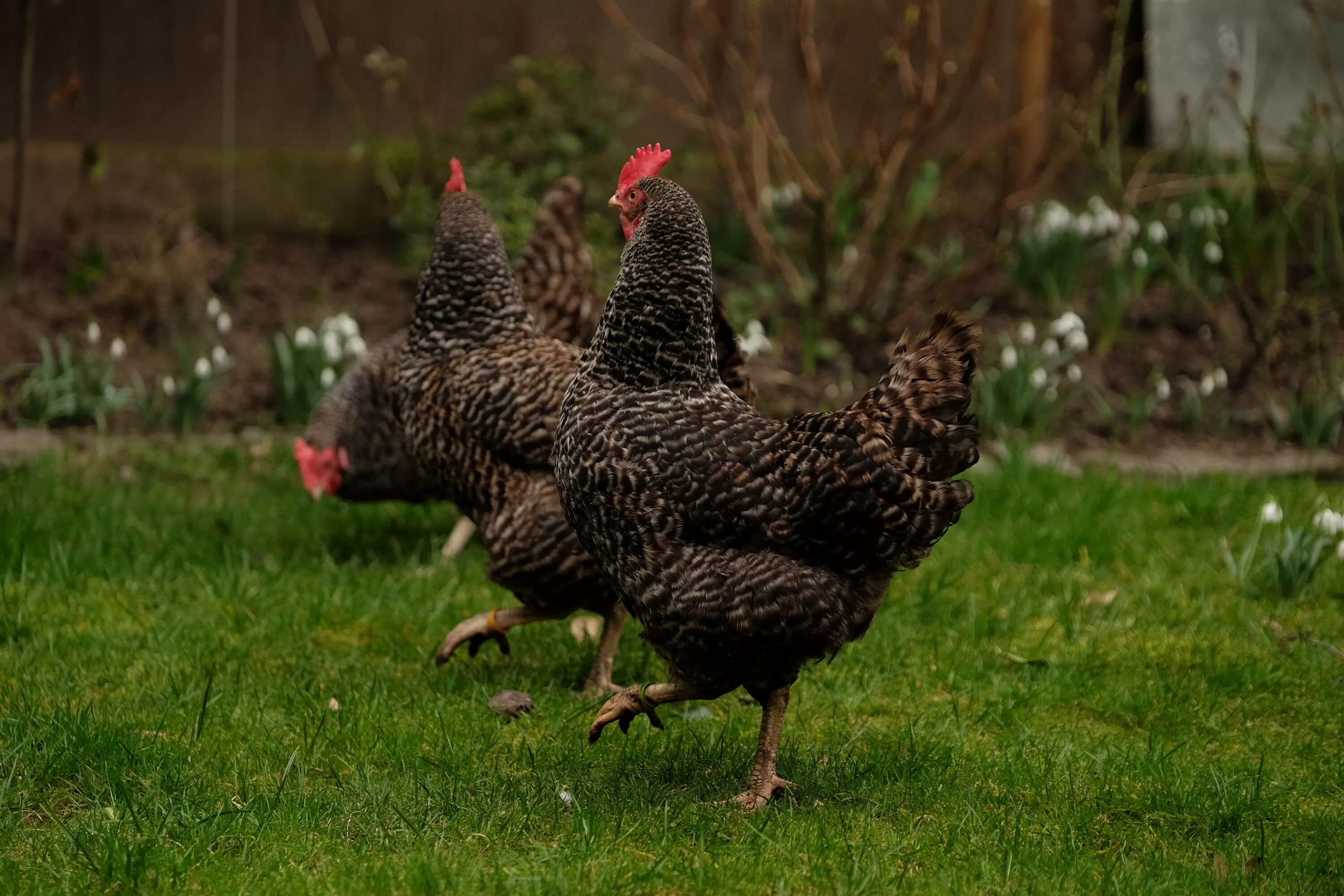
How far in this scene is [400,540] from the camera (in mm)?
5586

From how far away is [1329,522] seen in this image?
4441 millimetres

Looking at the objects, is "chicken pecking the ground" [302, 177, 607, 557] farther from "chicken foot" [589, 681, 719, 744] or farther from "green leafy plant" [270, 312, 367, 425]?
"chicken foot" [589, 681, 719, 744]

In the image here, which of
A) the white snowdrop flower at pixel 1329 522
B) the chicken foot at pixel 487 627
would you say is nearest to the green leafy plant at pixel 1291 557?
the white snowdrop flower at pixel 1329 522

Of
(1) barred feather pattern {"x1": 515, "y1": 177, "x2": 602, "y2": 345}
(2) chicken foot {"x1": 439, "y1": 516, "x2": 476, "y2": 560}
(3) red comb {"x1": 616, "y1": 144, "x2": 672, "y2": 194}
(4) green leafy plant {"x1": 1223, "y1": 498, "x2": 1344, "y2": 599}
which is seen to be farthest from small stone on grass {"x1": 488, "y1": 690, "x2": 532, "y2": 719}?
(4) green leafy plant {"x1": 1223, "y1": 498, "x2": 1344, "y2": 599}

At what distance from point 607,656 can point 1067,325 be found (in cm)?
339

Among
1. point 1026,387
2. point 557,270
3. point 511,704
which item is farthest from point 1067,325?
point 511,704

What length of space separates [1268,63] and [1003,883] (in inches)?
292

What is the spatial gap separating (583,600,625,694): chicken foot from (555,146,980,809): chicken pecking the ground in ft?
2.28

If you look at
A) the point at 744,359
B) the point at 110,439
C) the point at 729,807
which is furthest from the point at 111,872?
the point at 110,439

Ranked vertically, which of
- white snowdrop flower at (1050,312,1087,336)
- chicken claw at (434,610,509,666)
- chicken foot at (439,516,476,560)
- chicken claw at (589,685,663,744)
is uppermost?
white snowdrop flower at (1050,312,1087,336)

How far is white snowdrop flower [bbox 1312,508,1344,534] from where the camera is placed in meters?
4.44

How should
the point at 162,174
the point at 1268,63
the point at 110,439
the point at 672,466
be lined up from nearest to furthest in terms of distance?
the point at 672,466 → the point at 110,439 → the point at 162,174 → the point at 1268,63

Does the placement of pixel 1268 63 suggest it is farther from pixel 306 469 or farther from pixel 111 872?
pixel 111 872

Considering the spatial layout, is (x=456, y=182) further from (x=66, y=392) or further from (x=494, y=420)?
(x=66, y=392)
